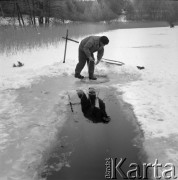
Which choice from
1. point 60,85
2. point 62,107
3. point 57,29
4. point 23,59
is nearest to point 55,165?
point 62,107

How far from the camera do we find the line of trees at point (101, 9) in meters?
39.0

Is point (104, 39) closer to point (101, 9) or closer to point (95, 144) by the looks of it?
point (95, 144)

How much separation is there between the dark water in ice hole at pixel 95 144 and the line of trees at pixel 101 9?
33.3m

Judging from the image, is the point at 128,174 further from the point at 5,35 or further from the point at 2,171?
the point at 5,35

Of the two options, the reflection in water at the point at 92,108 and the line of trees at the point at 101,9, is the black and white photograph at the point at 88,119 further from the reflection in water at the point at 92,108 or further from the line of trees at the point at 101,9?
the line of trees at the point at 101,9

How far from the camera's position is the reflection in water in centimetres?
589

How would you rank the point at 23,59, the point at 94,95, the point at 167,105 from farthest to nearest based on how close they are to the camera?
1. the point at 23,59
2. the point at 94,95
3. the point at 167,105

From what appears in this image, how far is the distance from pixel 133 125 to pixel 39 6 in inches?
1476

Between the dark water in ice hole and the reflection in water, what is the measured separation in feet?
0.40

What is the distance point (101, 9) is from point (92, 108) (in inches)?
2448

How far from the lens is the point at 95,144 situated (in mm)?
4656

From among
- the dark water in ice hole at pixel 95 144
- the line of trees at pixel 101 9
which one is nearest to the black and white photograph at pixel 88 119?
the dark water in ice hole at pixel 95 144

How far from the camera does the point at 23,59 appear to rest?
1325cm

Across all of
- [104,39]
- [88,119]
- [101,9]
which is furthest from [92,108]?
[101,9]
